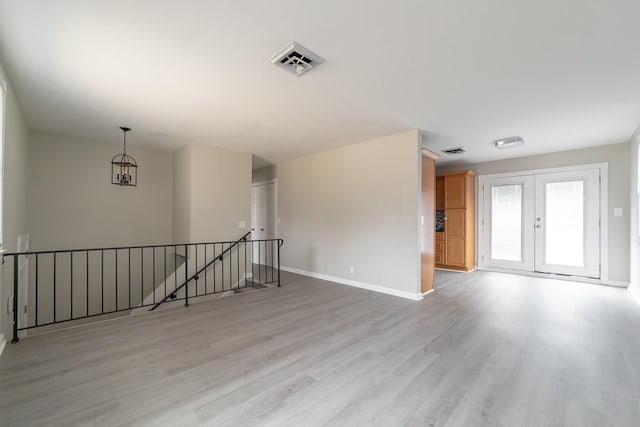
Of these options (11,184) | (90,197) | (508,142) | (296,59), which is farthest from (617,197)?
(90,197)

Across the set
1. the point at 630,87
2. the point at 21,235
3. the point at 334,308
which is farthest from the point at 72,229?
the point at 630,87

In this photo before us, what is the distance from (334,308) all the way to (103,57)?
365cm

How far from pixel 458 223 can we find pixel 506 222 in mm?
1033

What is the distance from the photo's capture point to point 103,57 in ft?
7.43

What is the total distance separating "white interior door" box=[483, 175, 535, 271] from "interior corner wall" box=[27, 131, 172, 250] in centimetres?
Result: 733

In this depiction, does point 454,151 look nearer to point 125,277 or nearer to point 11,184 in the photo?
point 11,184

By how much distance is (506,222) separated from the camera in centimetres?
613

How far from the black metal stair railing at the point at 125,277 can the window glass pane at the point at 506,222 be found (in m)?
5.07

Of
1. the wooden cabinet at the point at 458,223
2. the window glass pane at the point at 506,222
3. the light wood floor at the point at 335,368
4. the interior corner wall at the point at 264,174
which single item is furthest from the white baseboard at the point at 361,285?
the window glass pane at the point at 506,222

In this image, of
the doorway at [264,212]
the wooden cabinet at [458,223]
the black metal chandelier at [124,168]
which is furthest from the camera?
the doorway at [264,212]

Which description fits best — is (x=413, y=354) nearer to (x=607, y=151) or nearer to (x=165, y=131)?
(x=165, y=131)

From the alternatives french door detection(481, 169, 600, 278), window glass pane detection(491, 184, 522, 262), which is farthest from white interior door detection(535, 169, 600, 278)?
window glass pane detection(491, 184, 522, 262)

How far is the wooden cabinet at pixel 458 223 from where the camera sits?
245 inches

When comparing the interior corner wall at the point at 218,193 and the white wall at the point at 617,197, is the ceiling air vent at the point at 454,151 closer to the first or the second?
the white wall at the point at 617,197
